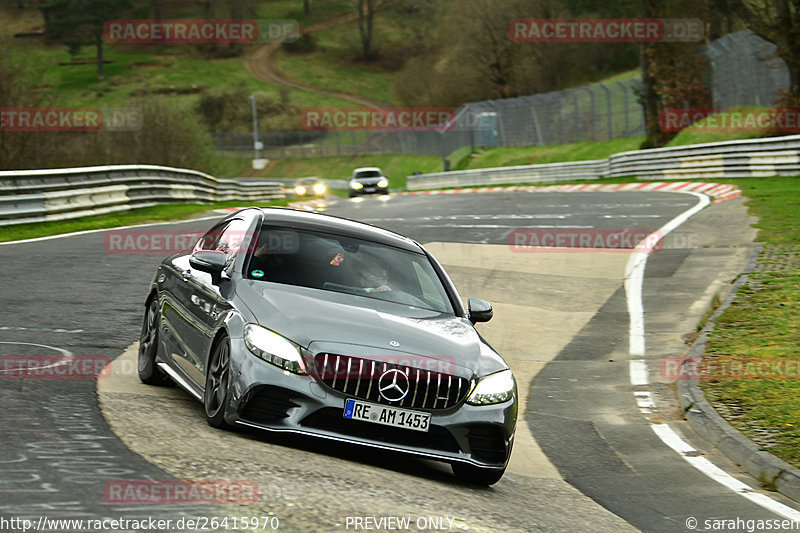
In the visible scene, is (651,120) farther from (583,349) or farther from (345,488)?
(345,488)

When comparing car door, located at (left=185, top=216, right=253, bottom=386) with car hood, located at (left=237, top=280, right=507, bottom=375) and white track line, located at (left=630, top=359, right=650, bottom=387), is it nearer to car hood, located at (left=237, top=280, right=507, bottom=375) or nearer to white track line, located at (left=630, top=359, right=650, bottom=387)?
car hood, located at (left=237, top=280, right=507, bottom=375)

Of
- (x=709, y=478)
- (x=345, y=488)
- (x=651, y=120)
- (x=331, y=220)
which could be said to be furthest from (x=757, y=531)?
(x=651, y=120)

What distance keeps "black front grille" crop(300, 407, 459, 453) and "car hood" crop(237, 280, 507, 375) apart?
40cm

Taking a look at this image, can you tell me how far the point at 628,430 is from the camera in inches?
382

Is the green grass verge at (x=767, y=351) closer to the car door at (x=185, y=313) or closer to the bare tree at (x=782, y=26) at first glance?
the car door at (x=185, y=313)

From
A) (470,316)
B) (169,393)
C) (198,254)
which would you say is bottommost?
(169,393)

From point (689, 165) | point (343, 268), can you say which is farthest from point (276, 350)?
point (689, 165)

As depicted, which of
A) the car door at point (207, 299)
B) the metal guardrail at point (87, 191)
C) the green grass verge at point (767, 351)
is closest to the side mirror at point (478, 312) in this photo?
the car door at point (207, 299)

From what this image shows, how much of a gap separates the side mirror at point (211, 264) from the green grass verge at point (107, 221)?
13063 millimetres

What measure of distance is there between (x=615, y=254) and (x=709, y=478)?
11.2 metres

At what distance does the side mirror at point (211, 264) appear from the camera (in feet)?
26.0

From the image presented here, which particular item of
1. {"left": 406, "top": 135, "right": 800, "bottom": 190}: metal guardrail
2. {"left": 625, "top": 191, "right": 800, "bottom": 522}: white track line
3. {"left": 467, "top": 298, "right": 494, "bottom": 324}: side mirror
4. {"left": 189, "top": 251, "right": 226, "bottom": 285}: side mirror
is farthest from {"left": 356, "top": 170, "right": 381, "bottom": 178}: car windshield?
{"left": 189, "top": 251, "right": 226, "bottom": 285}: side mirror

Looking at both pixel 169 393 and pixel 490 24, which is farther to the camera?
pixel 490 24

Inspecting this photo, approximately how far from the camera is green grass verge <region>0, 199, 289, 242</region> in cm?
2119
